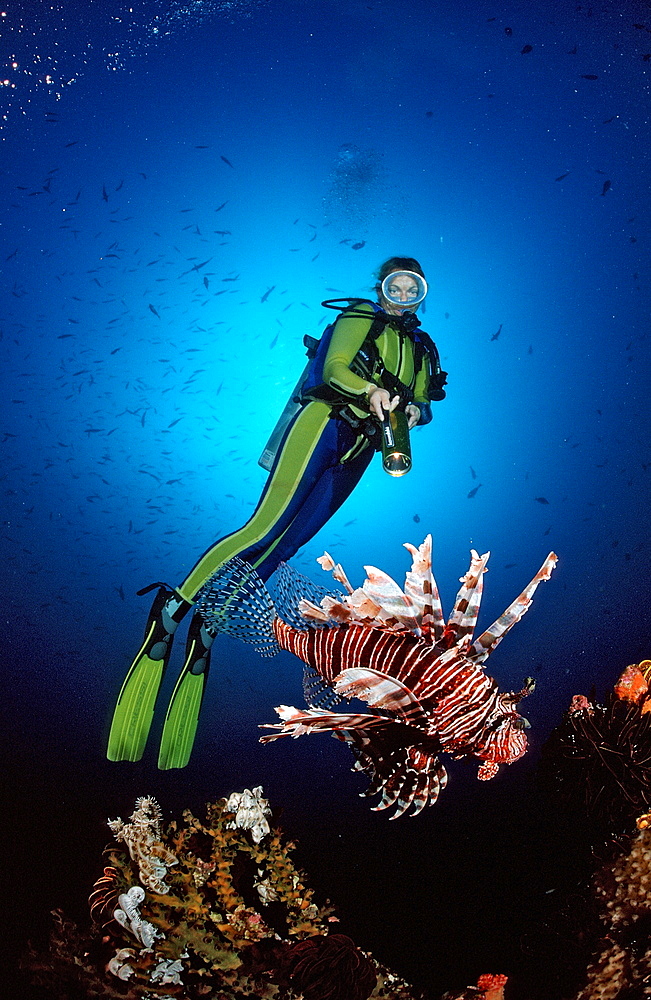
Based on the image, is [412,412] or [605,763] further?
[412,412]

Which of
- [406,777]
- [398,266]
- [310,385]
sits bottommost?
[406,777]

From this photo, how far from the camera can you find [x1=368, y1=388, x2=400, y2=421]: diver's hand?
346 cm

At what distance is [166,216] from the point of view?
12.4 feet

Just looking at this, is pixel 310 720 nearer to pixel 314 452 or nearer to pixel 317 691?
pixel 317 691

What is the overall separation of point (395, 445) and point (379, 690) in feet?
5.53

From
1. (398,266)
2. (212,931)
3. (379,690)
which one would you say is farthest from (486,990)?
(398,266)

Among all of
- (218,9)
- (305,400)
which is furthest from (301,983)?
(218,9)

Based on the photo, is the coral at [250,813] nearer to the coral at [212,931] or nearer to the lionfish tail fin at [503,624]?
the coral at [212,931]

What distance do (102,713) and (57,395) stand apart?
12.0 ft

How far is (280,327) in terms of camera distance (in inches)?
159

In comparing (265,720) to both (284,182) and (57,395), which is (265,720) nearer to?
(57,395)

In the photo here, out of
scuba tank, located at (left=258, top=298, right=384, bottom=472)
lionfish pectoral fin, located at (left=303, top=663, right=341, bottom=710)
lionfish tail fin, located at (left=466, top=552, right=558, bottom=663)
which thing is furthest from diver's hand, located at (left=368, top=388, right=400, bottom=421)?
lionfish pectoral fin, located at (left=303, top=663, right=341, bottom=710)

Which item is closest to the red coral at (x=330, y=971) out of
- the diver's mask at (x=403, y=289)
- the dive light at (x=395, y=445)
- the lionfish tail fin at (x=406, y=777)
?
the lionfish tail fin at (x=406, y=777)

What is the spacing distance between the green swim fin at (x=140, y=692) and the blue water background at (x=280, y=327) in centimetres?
83
